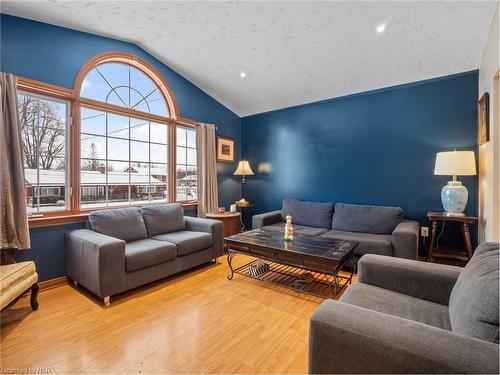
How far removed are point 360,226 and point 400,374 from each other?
2.67m

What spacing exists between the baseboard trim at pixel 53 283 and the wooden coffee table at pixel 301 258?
1.77 m

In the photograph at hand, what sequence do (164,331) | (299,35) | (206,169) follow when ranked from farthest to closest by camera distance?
(206,169) < (299,35) < (164,331)

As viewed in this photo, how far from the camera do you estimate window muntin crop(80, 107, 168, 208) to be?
301 cm

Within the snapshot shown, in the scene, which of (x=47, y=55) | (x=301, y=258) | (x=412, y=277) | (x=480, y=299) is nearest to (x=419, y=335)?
(x=480, y=299)

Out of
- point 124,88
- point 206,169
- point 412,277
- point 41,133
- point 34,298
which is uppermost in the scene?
point 124,88

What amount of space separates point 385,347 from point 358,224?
2.66m

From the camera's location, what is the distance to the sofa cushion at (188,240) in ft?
9.39

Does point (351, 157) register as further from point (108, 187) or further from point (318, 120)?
point (108, 187)

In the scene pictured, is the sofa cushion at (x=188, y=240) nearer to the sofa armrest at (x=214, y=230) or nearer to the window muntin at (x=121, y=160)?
the sofa armrest at (x=214, y=230)

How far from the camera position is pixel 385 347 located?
92cm

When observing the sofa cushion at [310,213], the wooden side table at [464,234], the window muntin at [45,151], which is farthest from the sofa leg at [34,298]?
the wooden side table at [464,234]

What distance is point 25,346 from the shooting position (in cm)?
169

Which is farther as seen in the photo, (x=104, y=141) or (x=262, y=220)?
(x=262, y=220)

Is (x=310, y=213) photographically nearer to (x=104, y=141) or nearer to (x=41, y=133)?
(x=104, y=141)
